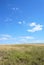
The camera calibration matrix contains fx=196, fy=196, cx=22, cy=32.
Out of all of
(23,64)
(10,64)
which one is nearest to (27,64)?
(23,64)

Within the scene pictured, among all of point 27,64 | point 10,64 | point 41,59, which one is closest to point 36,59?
point 41,59

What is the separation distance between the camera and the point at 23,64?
55.0 feet

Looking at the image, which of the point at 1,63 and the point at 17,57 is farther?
the point at 17,57

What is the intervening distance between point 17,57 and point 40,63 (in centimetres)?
334

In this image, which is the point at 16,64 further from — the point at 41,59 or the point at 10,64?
the point at 41,59

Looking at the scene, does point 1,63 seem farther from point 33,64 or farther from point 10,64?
point 33,64

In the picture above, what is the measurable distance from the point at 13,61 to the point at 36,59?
222 centimetres

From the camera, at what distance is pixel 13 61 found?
17141 millimetres

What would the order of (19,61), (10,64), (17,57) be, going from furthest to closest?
(17,57) < (19,61) < (10,64)

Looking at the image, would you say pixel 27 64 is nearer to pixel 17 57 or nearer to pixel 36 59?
pixel 36 59

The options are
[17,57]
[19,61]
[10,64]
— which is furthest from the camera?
[17,57]

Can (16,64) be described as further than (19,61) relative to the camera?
No

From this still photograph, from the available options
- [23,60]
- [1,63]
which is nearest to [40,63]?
[23,60]

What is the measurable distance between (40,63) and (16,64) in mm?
2035
